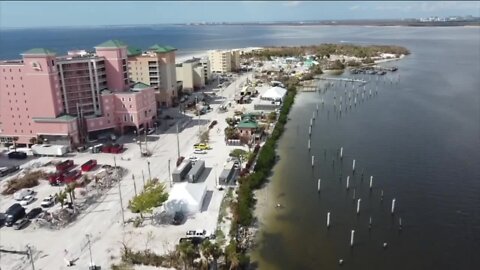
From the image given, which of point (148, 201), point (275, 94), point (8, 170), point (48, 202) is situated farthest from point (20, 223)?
point (275, 94)

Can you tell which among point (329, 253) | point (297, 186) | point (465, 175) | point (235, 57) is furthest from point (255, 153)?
point (235, 57)

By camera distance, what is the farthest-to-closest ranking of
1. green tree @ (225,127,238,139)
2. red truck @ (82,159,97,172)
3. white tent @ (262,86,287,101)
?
white tent @ (262,86,287,101), green tree @ (225,127,238,139), red truck @ (82,159,97,172)

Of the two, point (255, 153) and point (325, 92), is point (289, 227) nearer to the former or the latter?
point (255, 153)

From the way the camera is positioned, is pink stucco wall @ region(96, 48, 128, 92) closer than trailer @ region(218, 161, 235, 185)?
No

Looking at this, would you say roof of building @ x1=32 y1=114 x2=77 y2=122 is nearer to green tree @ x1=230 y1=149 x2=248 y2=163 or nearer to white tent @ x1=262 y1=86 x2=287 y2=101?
green tree @ x1=230 y1=149 x2=248 y2=163

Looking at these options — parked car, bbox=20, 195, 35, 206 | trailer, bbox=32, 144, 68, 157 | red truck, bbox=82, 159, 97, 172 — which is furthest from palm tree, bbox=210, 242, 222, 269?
trailer, bbox=32, 144, 68, 157

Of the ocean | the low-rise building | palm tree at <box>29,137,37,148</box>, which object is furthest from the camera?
the low-rise building

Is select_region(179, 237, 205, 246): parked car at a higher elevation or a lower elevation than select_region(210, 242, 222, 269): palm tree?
lower

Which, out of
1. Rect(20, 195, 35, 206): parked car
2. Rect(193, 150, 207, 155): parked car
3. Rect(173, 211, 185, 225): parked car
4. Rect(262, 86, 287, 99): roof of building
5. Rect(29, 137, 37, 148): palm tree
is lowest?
Rect(173, 211, 185, 225): parked car
